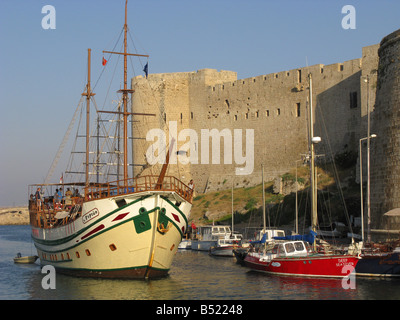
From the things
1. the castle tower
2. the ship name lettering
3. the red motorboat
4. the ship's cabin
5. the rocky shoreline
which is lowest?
the rocky shoreline

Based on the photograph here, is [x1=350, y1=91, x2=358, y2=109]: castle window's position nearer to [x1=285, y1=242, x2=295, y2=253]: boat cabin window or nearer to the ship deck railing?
the ship deck railing

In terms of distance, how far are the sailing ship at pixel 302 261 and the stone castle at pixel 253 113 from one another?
11.1m

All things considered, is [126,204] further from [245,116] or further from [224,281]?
[245,116]

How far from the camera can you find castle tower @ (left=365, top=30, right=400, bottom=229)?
Result: 22078mm

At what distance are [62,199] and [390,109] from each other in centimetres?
1374

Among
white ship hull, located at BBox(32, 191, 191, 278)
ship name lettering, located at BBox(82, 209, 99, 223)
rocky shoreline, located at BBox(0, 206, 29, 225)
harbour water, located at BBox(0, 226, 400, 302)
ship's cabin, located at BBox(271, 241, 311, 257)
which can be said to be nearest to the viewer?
harbour water, located at BBox(0, 226, 400, 302)

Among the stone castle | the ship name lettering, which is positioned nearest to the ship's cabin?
the ship name lettering

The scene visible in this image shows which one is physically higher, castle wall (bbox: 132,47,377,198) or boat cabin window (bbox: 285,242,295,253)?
castle wall (bbox: 132,47,377,198)

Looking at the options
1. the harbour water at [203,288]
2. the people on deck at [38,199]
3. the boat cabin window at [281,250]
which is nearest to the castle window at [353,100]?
the harbour water at [203,288]

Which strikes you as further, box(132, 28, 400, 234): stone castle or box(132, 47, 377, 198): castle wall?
box(132, 47, 377, 198): castle wall

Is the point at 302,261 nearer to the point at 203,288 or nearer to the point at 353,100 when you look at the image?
the point at 203,288

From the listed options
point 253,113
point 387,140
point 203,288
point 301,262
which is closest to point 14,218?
point 253,113

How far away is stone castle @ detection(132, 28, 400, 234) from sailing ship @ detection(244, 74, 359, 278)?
11.1 metres
